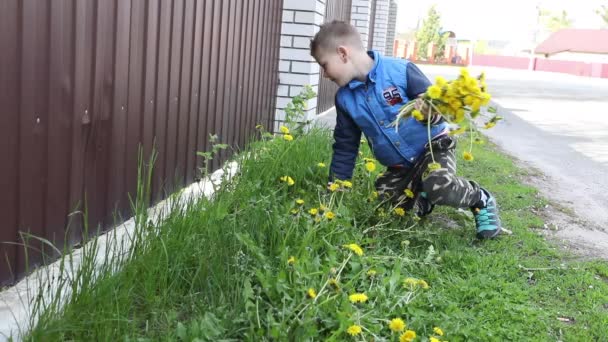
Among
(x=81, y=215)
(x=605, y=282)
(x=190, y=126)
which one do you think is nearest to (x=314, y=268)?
(x=81, y=215)

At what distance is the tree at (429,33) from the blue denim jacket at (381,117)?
64.7 meters

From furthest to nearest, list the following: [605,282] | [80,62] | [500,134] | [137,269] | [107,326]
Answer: [500,134]
[605,282]
[80,62]
[137,269]
[107,326]

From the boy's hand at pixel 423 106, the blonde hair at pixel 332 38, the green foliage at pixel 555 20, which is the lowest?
the boy's hand at pixel 423 106

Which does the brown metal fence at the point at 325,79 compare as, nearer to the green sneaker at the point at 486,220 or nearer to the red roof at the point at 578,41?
the green sneaker at the point at 486,220

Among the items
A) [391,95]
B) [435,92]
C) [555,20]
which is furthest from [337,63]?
[555,20]

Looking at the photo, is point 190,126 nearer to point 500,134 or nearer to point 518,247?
point 518,247

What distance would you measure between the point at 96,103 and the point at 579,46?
77.1m

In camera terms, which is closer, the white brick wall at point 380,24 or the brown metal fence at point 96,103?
the brown metal fence at point 96,103

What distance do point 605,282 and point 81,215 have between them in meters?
2.54

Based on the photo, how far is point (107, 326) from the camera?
2.11 m

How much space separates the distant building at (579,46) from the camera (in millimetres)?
70600

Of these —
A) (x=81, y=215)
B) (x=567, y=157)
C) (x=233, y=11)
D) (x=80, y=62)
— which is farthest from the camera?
(x=567, y=157)

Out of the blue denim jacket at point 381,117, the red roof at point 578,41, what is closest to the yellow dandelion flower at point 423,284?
the blue denim jacket at point 381,117

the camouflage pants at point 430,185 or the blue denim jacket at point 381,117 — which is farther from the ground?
the blue denim jacket at point 381,117
